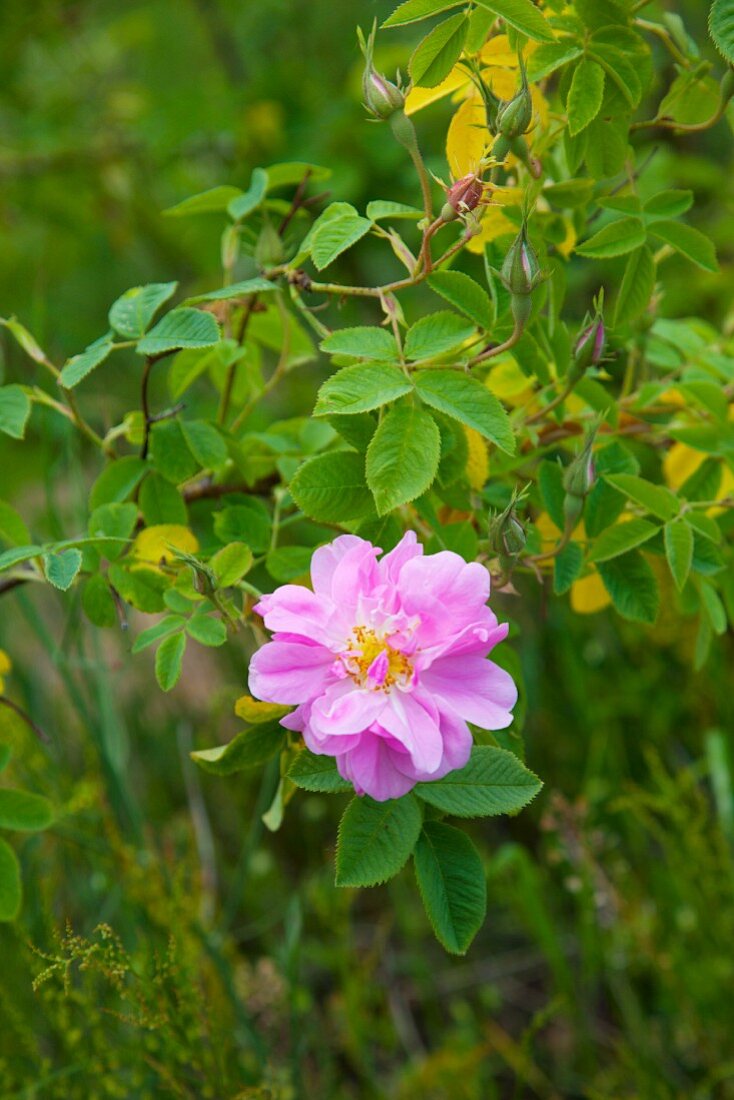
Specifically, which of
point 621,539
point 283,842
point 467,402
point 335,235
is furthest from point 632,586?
point 283,842

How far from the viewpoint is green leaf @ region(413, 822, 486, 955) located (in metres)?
0.57

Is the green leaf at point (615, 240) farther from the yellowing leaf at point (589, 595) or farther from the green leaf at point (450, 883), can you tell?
the green leaf at point (450, 883)

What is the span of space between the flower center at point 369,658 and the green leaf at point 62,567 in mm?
160

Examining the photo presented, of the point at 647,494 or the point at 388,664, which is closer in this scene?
the point at 388,664

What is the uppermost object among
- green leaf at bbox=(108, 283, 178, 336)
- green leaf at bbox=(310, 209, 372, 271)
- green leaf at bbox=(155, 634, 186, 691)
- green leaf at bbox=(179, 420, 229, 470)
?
green leaf at bbox=(310, 209, 372, 271)

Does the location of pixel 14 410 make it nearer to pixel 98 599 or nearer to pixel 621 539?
pixel 98 599

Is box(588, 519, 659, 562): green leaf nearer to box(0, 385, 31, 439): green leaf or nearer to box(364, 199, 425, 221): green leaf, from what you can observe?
box(364, 199, 425, 221): green leaf

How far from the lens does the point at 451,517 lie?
0.78 meters

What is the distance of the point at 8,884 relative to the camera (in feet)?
2.40

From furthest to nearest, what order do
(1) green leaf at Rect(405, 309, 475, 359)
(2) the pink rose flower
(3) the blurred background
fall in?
(3) the blurred background → (1) green leaf at Rect(405, 309, 475, 359) → (2) the pink rose flower

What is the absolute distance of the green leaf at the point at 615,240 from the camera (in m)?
0.69

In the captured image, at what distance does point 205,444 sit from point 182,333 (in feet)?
0.29

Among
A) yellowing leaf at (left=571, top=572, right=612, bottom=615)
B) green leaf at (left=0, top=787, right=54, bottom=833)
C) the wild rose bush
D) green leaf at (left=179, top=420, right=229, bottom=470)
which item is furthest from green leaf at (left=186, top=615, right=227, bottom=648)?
yellowing leaf at (left=571, top=572, right=612, bottom=615)

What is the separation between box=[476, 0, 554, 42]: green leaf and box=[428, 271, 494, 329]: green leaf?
5.4 inches
